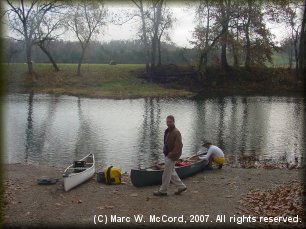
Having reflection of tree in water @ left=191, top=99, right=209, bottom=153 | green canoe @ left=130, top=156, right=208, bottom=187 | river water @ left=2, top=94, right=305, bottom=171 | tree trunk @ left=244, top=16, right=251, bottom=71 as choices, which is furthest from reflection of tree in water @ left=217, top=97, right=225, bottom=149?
tree trunk @ left=244, top=16, right=251, bottom=71

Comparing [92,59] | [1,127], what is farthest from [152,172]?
[92,59]

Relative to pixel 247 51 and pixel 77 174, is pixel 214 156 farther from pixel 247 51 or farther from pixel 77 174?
pixel 247 51

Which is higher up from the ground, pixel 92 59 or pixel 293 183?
pixel 92 59

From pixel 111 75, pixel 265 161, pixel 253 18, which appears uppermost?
pixel 253 18

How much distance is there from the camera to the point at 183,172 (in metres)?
15.3

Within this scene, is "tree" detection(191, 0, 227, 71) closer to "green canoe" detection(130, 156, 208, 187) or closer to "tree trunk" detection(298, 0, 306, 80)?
"tree trunk" detection(298, 0, 306, 80)

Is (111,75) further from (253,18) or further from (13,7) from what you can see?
(253,18)

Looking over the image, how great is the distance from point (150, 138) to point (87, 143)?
152 inches

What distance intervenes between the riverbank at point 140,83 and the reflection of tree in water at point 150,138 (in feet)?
37.4

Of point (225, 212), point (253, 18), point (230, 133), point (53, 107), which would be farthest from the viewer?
point (253, 18)

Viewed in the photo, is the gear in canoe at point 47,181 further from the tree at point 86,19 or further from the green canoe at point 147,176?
the tree at point 86,19

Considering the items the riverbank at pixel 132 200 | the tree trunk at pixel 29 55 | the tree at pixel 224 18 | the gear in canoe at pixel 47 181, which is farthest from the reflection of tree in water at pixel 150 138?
the tree trunk at pixel 29 55

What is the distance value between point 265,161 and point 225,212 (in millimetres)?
9194

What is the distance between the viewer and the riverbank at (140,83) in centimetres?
4866
